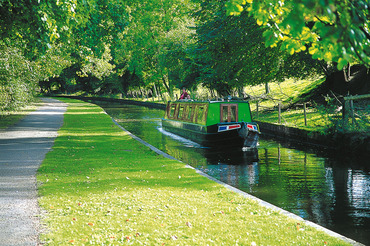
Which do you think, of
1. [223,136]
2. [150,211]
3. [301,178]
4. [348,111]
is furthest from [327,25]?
[223,136]

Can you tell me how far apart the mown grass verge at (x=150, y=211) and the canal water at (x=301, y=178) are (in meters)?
1.39

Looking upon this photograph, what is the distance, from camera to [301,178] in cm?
1088

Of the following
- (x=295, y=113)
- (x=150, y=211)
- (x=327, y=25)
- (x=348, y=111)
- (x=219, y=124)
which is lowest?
(x=150, y=211)

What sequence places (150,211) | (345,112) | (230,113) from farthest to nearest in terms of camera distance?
(230,113) < (345,112) < (150,211)

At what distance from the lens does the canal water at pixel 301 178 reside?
24.7 ft

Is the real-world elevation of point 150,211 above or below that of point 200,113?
below

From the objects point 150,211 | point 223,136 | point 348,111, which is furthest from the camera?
point 223,136

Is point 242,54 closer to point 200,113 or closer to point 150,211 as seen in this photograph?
point 200,113

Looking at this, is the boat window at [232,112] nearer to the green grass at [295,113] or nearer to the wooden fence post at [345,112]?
the green grass at [295,113]

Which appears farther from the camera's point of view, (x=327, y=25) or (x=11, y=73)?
(x=11, y=73)

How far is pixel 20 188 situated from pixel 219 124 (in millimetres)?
10973

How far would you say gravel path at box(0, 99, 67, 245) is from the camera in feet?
17.1

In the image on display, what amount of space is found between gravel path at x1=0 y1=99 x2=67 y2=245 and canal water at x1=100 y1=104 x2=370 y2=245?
464 centimetres

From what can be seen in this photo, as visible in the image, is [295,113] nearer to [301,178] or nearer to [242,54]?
[242,54]
